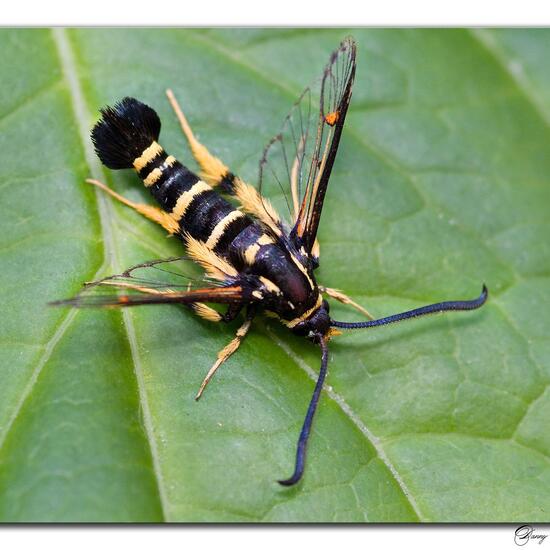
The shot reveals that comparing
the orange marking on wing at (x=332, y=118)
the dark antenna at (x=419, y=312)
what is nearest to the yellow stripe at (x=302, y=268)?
the dark antenna at (x=419, y=312)

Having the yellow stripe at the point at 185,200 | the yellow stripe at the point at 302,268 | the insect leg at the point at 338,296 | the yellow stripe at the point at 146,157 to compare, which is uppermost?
the yellow stripe at the point at 146,157

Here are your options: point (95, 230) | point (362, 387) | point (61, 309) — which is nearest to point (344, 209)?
point (362, 387)

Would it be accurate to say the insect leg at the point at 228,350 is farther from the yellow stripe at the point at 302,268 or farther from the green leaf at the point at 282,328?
the yellow stripe at the point at 302,268

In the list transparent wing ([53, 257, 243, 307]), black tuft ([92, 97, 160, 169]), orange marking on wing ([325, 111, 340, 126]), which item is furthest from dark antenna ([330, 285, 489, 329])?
black tuft ([92, 97, 160, 169])

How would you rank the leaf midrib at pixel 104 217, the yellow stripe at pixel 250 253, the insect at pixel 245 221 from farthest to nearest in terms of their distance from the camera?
the yellow stripe at pixel 250 253, the insect at pixel 245 221, the leaf midrib at pixel 104 217

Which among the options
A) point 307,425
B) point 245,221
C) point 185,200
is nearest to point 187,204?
point 185,200

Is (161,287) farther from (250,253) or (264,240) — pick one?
(264,240)

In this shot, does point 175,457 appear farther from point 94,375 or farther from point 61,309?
point 61,309

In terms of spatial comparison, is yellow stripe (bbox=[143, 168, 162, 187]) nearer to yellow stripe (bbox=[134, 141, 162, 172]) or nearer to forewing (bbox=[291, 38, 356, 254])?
yellow stripe (bbox=[134, 141, 162, 172])
